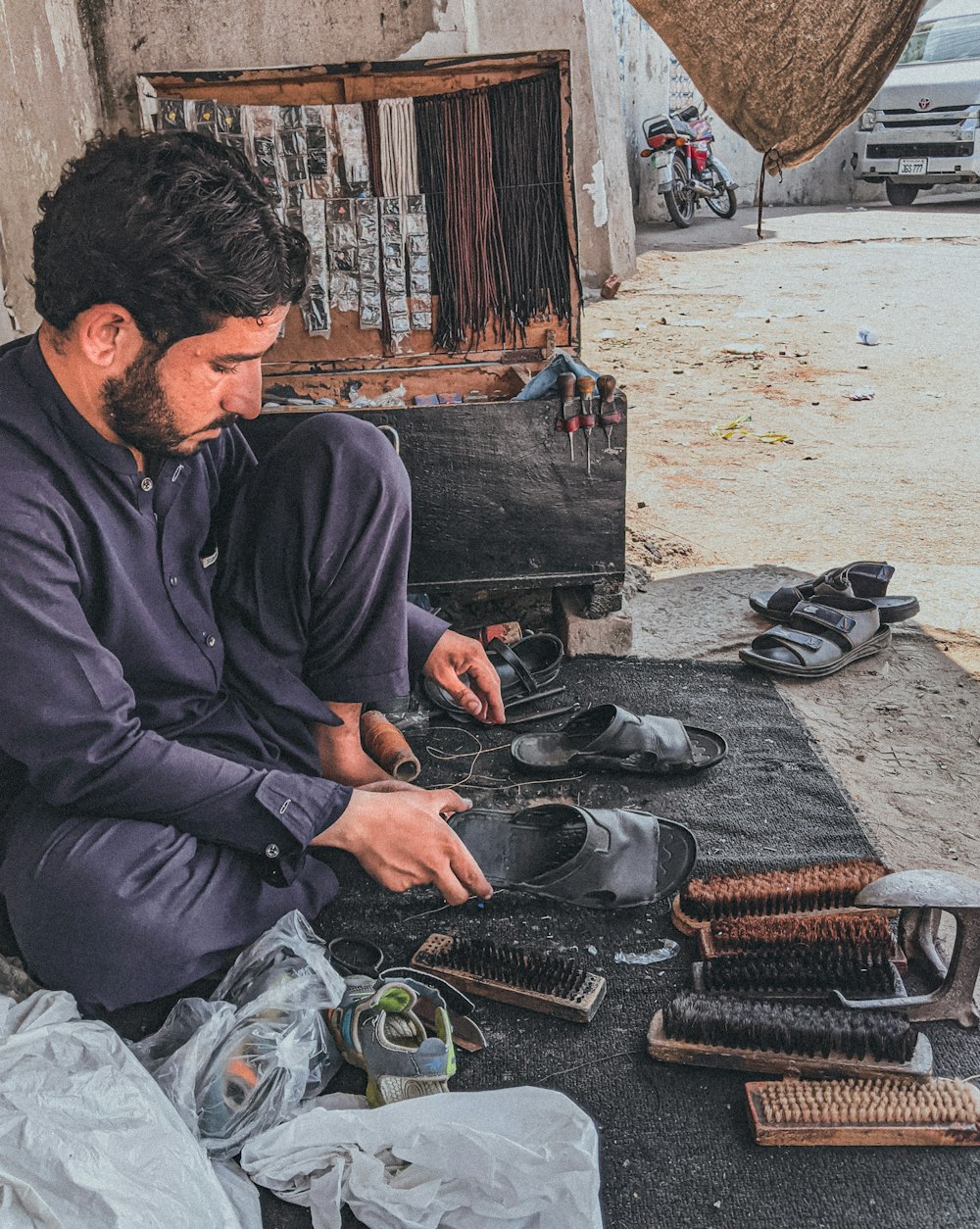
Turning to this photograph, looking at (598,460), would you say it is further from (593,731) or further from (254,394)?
(254,394)

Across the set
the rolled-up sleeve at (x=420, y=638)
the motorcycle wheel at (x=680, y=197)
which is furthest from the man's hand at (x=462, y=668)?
the motorcycle wheel at (x=680, y=197)

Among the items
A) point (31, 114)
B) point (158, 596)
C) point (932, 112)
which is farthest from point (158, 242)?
point (932, 112)

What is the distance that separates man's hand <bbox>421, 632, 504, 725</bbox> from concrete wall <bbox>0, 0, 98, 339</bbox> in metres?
1.49

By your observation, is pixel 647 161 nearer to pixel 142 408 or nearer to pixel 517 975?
pixel 142 408

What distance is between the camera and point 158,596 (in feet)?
6.28

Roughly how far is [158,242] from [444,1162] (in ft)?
4.38

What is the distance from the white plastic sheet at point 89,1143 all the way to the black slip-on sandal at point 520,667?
1.41 meters

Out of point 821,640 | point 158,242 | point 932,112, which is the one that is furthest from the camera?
point 932,112

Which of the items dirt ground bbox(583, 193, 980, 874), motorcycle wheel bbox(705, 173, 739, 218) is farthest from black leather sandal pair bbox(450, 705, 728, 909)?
motorcycle wheel bbox(705, 173, 739, 218)

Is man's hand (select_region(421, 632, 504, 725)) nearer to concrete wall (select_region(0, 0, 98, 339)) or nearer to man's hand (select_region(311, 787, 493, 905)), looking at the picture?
man's hand (select_region(311, 787, 493, 905))

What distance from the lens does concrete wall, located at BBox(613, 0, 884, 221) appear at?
11.6 m

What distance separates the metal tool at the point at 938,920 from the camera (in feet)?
5.67

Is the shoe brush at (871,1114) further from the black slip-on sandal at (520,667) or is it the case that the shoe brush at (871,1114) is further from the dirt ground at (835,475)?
the black slip-on sandal at (520,667)

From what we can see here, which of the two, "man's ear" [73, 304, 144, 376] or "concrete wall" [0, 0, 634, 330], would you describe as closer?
"man's ear" [73, 304, 144, 376]
